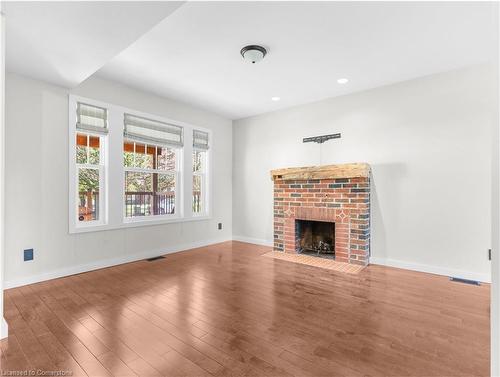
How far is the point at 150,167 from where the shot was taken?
4594 mm

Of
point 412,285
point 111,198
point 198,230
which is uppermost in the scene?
point 111,198

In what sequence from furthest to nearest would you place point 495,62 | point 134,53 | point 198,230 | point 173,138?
point 198,230 < point 173,138 < point 134,53 < point 495,62

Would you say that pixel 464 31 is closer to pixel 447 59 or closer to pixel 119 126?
pixel 447 59

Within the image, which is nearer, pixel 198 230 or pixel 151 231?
pixel 151 231

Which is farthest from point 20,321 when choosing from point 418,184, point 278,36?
point 418,184

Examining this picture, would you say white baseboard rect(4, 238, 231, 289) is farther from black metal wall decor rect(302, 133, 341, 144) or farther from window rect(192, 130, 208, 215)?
black metal wall decor rect(302, 133, 341, 144)

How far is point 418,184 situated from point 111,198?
432 cm

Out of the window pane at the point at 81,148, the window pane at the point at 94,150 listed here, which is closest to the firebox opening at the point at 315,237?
the window pane at the point at 94,150

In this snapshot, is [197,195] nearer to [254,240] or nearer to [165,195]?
[165,195]

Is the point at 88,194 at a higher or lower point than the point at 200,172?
lower

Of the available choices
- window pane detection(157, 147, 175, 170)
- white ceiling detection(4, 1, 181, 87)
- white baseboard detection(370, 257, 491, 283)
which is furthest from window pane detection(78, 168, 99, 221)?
white baseboard detection(370, 257, 491, 283)

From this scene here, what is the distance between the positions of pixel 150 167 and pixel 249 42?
2.67 m

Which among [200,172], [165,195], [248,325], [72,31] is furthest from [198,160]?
[248,325]

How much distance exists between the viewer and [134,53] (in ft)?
10.2
